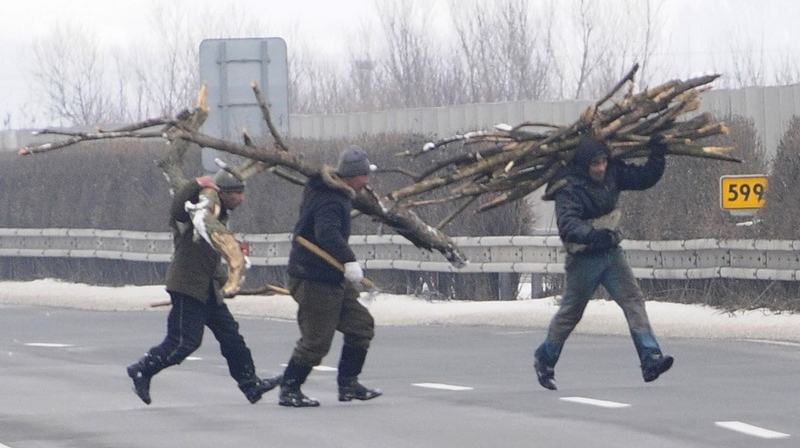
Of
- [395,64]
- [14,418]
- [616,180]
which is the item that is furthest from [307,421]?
[395,64]

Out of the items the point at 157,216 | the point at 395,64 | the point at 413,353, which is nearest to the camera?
the point at 413,353

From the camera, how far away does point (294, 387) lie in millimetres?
11953

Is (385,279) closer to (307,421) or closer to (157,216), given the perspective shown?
(157,216)

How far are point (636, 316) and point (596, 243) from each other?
1.96ft

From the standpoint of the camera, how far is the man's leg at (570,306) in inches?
488

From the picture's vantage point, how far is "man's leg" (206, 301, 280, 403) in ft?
40.2

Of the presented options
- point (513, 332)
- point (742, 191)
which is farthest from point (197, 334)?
point (742, 191)

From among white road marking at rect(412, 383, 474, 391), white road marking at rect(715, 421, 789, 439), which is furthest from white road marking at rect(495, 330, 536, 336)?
white road marking at rect(715, 421, 789, 439)

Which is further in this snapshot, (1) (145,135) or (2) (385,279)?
(2) (385,279)

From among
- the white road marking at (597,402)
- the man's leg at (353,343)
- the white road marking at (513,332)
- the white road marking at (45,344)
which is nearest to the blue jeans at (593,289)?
the white road marking at (597,402)

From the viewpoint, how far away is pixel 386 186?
23406 mm

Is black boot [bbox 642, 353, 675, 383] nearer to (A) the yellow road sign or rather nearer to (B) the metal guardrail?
(B) the metal guardrail

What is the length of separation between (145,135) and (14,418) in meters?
1.94

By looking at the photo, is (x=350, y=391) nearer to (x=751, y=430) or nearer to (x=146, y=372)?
(x=146, y=372)
